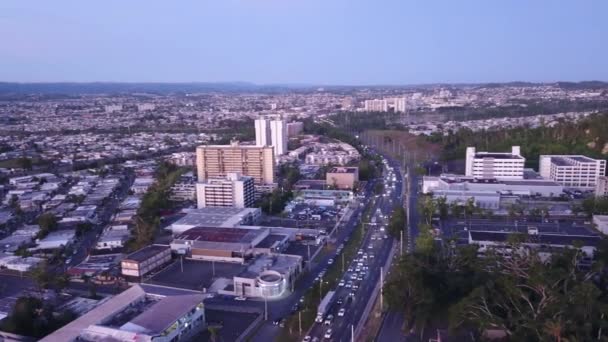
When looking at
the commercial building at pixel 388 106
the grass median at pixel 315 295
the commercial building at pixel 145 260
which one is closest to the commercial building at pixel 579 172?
the grass median at pixel 315 295

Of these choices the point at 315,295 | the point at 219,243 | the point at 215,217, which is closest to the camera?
the point at 315,295

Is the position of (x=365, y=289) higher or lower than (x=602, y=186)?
lower

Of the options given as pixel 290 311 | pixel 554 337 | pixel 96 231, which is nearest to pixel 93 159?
pixel 96 231

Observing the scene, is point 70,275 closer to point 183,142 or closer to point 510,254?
point 510,254

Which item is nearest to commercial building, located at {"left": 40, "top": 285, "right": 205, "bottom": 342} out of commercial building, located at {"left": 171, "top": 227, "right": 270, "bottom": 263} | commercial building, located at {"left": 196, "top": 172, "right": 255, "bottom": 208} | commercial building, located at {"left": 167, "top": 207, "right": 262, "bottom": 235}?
commercial building, located at {"left": 171, "top": 227, "right": 270, "bottom": 263}

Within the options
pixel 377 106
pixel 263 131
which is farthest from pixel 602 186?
pixel 377 106

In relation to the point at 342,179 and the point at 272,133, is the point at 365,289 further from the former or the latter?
the point at 272,133

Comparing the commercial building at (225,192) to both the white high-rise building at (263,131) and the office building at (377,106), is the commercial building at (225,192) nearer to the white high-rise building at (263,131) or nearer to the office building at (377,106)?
the white high-rise building at (263,131)
